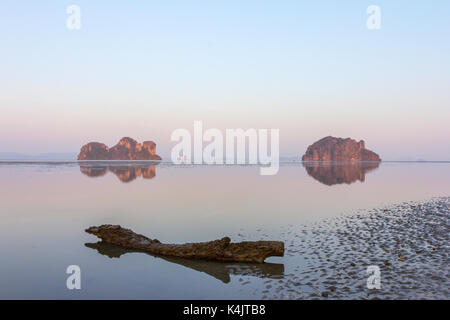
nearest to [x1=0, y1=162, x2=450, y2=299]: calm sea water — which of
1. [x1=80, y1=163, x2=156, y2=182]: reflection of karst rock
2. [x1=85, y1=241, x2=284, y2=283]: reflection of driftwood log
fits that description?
[x1=85, y1=241, x2=284, y2=283]: reflection of driftwood log

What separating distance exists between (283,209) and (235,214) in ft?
18.6

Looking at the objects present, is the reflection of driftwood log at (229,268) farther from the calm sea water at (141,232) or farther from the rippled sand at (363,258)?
the rippled sand at (363,258)

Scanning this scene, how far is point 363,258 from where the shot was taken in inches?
629

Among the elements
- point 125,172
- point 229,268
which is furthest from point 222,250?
point 125,172

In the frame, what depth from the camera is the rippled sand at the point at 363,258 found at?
12.0 m

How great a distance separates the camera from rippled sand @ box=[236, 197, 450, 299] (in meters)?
12.0
